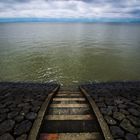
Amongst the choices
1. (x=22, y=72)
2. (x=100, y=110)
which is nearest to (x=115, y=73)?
(x=22, y=72)

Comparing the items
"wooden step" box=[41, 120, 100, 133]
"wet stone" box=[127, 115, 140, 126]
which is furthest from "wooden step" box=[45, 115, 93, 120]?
"wet stone" box=[127, 115, 140, 126]

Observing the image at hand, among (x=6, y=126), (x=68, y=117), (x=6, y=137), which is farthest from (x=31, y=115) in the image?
(x=68, y=117)

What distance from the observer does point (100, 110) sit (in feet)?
14.2

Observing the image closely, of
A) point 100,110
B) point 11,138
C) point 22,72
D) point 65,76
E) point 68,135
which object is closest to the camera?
point 11,138

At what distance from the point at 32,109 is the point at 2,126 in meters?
1.04

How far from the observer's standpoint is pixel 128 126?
3.54 m

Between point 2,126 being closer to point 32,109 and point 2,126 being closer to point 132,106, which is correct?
point 32,109

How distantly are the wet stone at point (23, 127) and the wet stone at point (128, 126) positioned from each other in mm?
2391

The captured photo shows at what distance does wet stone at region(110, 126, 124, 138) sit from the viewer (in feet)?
10.6

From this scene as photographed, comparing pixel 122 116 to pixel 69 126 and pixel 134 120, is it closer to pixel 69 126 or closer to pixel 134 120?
pixel 134 120

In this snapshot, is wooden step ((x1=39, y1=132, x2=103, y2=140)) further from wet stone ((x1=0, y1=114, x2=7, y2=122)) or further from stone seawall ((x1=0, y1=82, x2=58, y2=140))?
wet stone ((x1=0, y1=114, x2=7, y2=122))

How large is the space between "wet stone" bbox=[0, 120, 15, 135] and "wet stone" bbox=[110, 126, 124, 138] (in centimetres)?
250

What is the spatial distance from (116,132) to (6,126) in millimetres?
2735

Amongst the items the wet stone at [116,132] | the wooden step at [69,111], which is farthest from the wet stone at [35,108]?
the wet stone at [116,132]
